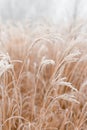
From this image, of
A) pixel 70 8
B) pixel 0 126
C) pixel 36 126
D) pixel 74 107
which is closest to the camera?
pixel 0 126

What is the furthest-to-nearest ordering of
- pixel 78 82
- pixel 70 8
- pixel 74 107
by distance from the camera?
pixel 70 8
pixel 78 82
pixel 74 107

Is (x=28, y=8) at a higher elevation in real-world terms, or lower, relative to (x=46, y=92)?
lower

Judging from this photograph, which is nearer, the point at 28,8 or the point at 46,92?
the point at 46,92

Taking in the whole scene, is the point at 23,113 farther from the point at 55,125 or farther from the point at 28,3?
the point at 28,3

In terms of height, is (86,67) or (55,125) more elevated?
(86,67)

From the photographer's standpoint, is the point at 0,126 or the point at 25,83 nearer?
the point at 0,126

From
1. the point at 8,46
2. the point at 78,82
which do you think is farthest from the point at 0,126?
the point at 8,46

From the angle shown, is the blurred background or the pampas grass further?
the blurred background

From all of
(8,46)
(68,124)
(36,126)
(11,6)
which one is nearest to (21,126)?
(36,126)

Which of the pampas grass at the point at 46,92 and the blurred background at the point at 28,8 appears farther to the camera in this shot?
the blurred background at the point at 28,8

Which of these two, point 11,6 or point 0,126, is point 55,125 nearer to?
point 0,126
